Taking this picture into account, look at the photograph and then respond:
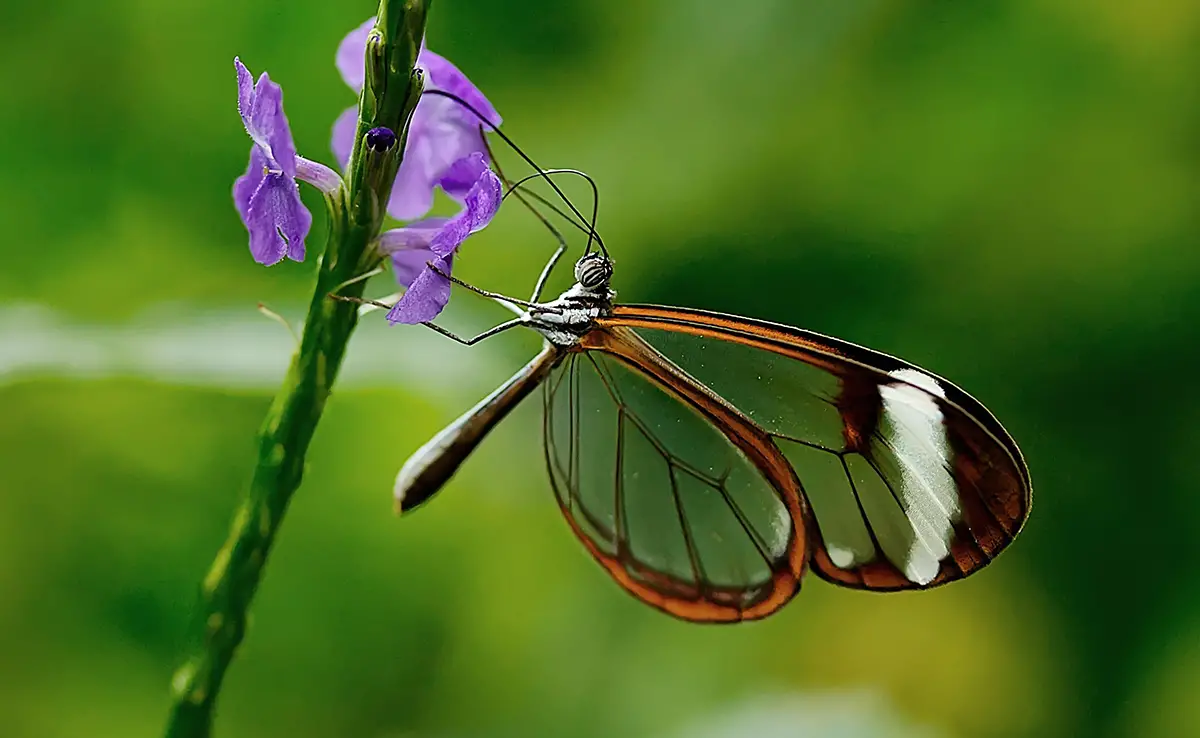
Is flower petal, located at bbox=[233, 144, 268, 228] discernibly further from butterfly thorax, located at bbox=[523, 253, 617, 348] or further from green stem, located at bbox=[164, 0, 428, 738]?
butterfly thorax, located at bbox=[523, 253, 617, 348]

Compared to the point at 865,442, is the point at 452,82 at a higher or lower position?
higher

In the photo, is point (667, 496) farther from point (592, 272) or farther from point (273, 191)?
point (273, 191)

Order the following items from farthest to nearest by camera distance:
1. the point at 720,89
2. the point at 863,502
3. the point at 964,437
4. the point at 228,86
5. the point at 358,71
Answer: the point at 720,89 < the point at 228,86 < the point at 863,502 < the point at 964,437 < the point at 358,71

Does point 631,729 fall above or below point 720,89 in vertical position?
below

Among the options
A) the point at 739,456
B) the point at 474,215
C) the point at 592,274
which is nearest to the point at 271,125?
the point at 474,215

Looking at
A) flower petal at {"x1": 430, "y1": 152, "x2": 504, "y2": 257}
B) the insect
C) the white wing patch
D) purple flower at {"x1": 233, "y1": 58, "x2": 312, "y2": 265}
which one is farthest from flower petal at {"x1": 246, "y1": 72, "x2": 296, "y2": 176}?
the white wing patch

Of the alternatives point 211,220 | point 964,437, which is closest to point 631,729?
point 964,437

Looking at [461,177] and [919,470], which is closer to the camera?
[461,177]

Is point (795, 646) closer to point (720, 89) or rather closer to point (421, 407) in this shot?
point (421, 407)
